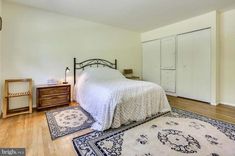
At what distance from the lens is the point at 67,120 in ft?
8.00

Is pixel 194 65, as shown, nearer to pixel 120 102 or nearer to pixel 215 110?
pixel 215 110

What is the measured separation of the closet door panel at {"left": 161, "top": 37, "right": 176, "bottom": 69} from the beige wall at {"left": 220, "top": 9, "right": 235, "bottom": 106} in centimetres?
125

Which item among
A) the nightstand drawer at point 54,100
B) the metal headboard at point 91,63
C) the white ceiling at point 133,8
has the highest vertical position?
the white ceiling at point 133,8

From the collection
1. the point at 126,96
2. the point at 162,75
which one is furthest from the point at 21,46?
the point at 162,75

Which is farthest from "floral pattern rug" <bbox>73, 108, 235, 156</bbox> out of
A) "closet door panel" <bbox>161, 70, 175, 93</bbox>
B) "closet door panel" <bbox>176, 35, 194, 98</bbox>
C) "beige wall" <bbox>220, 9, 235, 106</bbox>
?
"closet door panel" <bbox>161, 70, 175, 93</bbox>

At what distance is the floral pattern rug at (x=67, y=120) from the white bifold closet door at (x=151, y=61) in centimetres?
306

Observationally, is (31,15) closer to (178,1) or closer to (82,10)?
(82,10)

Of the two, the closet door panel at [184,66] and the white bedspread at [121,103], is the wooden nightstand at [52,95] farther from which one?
the closet door panel at [184,66]

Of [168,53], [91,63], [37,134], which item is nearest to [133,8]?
[91,63]

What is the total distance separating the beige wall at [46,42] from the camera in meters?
2.87

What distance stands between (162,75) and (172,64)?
0.56 meters

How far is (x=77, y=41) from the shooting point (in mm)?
3734

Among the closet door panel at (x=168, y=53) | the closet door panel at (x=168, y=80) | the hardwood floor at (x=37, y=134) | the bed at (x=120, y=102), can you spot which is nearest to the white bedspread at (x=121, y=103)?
the bed at (x=120, y=102)

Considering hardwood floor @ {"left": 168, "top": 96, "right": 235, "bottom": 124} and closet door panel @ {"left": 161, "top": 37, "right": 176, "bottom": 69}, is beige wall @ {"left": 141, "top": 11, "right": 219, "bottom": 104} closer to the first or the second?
hardwood floor @ {"left": 168, "top": 96, "right": 235, "bottom": 124}
